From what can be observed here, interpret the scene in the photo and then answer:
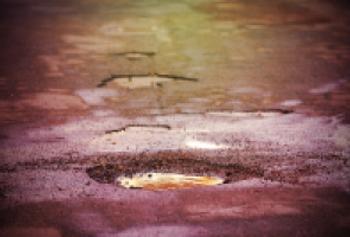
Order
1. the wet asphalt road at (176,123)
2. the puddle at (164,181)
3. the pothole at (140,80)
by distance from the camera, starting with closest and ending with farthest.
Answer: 1. the wet asphalt road at (176,123)
2. the puddle at (164,181)
3. the pothole at (140,80)

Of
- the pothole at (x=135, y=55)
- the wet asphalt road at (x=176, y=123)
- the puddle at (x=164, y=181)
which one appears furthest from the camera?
the pothole at (x=135, y=55)

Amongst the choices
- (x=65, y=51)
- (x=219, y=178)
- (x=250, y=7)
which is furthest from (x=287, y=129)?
(x=250, y=7)

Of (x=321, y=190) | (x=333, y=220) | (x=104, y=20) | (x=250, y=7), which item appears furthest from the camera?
(x=250, y=7)

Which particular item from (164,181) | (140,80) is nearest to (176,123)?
(164,181)

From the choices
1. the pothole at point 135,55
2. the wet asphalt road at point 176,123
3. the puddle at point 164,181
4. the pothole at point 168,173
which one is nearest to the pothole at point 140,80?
the wet asphalt road at point 176,123

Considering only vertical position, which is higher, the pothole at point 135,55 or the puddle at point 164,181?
the puddle at point 164,181

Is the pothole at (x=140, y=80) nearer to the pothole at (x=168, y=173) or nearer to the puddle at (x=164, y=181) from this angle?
the pothole at (x=168, y=173)

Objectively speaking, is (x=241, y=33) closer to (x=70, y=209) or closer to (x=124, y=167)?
(x=124, y=167)
